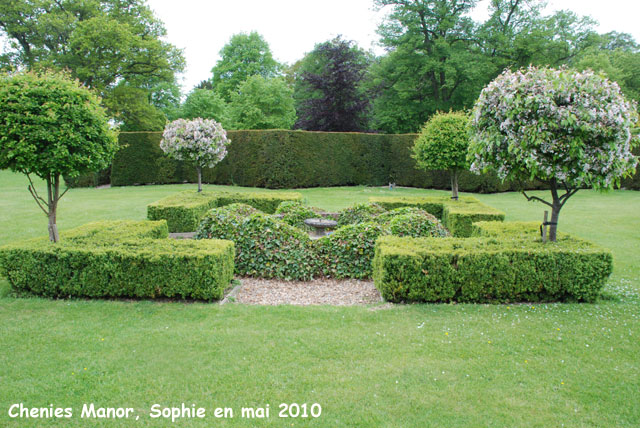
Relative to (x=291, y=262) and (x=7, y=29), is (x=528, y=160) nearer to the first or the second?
(x=291, y=262)

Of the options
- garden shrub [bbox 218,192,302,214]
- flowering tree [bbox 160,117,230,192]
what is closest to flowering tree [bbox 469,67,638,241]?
garden shrub [bbox 218,192,302,214]

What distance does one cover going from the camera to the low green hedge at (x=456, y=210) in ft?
34.0

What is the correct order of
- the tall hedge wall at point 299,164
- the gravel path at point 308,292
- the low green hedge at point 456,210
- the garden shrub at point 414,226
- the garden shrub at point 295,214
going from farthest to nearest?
the tall hedge wall at point 299,164, the low green hedge at point 456,210, the garden shrub at point 295,214, the garden shrub at point 414,226, the gravel path at point 308,292

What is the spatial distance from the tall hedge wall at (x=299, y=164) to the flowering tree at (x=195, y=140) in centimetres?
719

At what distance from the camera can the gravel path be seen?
6047 mm

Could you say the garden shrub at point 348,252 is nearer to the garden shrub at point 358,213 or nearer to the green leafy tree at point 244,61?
the garden shrub at point 358,213

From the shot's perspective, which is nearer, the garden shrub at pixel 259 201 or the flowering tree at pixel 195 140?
the garden shrub at pixel 259 201

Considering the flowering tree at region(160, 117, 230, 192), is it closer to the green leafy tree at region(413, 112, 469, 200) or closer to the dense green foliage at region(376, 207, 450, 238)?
the green leafy tree at region(413, 112, 469, 200)

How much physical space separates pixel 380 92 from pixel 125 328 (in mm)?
31423

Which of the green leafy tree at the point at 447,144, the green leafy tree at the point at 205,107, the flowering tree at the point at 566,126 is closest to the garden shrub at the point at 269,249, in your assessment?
the flowering tree at the point at 566,126

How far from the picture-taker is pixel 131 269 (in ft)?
18.4

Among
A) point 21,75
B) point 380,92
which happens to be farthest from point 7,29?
point 21,75

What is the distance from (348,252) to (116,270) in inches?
145

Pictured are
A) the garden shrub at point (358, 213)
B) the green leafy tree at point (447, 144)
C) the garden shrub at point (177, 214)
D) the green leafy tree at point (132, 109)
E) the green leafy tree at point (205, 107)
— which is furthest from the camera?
the green leafy tree at point (205, 107)
